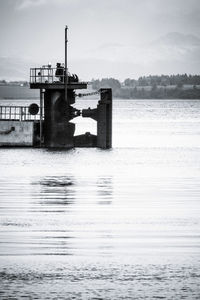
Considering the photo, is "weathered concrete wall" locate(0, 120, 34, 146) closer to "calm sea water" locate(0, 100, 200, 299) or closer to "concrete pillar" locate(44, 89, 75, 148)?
"concrete pillar" locate(44, 89, 75, 148)

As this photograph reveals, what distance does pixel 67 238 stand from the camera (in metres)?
11.8

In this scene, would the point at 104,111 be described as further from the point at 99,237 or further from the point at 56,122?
the point at 99,237

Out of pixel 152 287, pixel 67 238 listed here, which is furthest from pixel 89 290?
pixel 67 238

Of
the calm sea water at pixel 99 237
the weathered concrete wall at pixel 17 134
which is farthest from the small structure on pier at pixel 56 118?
the calm sea water at pixel 99 237

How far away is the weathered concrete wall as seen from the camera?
34719 millimetres

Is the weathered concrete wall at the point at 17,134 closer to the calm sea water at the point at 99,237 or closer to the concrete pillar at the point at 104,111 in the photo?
the concrete pillar at the point at 104,111

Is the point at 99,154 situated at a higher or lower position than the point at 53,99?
lower

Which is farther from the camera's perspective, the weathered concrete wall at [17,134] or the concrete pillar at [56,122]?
the weathered concrete wall at [17,134]

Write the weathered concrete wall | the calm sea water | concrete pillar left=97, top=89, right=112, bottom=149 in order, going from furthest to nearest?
the weathered concrete wall, concrete pillar left=97, top=89, right=112, bottom=149, the calm sea water

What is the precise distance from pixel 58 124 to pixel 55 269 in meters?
24.4

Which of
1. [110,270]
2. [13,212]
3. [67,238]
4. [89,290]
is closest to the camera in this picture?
[89,290]

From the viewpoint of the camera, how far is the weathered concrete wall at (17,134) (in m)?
34.7

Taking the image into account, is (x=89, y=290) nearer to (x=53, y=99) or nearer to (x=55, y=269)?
(x=55, y=269)

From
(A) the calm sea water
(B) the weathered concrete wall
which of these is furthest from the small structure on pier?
(A) the calm sea water
